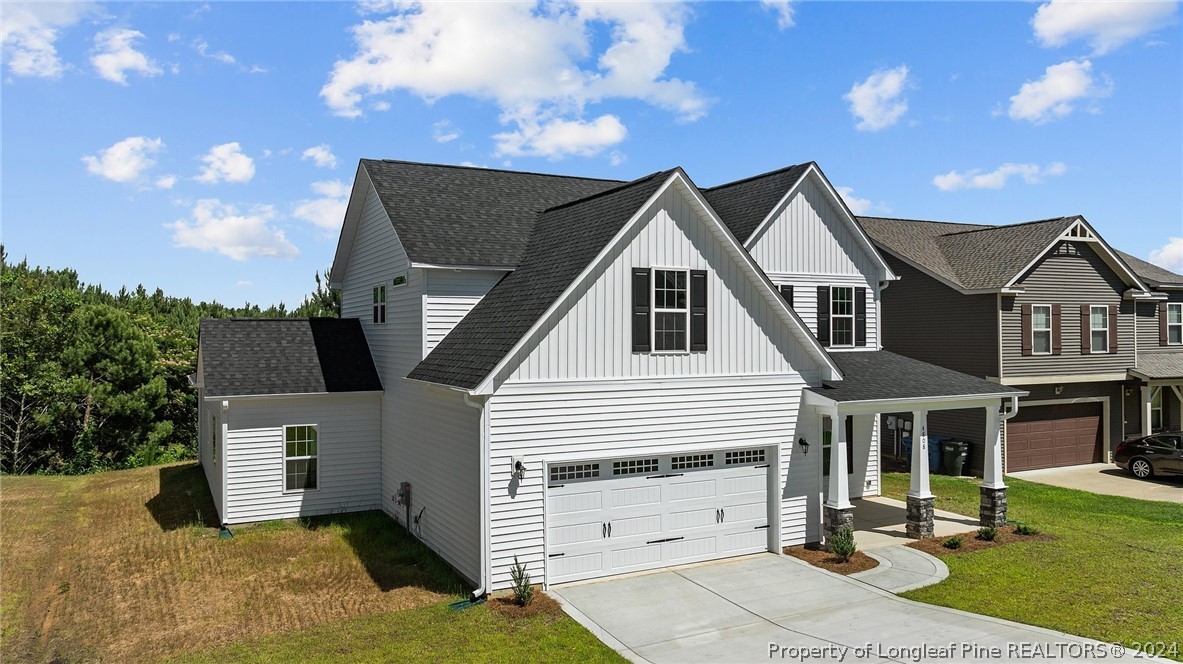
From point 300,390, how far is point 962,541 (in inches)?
614

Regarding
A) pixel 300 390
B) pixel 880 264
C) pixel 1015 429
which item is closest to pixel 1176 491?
pixel 1015 429

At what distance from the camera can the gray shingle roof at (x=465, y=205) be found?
17.6m

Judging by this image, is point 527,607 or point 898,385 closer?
point 527,607

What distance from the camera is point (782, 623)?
38.8 feet

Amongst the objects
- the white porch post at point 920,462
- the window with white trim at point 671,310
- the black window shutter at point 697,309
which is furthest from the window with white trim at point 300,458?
the white porch post at point 920,462

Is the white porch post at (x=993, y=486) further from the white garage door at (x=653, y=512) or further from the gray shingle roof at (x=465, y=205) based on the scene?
the gray shingle roof at (x=465, y=205)

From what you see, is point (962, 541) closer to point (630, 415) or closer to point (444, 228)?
point (630, 415)

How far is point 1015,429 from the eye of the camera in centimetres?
2634

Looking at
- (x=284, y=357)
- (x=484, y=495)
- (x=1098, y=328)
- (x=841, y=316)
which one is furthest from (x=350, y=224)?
(x=1098, y=328)

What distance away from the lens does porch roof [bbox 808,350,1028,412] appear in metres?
16.2

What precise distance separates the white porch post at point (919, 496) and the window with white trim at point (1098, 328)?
1488 cm

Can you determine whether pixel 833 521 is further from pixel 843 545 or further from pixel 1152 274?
pixel 1152 274

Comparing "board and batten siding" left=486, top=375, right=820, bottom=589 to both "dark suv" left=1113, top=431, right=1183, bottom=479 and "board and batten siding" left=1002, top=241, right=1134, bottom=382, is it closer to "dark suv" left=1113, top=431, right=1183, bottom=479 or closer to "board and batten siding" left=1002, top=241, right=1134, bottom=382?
"board and batten siding" left=1002, top=241, right=1134, bottom=382

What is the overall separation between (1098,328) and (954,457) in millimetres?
7989
